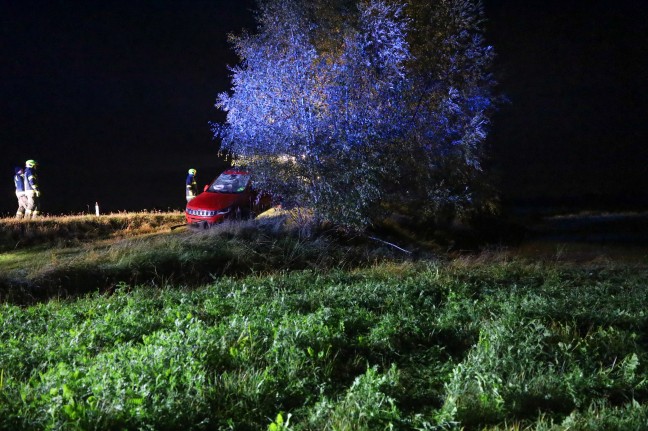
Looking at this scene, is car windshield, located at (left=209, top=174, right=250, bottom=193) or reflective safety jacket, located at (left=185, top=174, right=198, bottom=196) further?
reflective safety jacket, located at (left=185, top=174, right=198, bottom=196)

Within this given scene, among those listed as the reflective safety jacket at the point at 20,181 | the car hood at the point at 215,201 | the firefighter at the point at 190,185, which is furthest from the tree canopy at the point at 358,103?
the reflective safety jacket at the point at 20,181

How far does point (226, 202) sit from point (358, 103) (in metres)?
5.26

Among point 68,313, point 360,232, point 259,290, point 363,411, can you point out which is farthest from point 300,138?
point 363,411

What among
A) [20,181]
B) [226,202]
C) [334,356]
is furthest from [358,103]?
[20,181]

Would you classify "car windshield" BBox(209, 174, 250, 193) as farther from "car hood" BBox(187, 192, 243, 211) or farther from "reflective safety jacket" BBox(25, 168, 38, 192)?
"reflective safety jacket" BBox(25, 168, 38, 192)

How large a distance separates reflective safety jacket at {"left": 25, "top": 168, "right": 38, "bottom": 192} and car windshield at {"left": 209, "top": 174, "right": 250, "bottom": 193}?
5524mm

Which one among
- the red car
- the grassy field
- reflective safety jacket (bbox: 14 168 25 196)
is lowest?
the grassy field

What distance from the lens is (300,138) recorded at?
14.6 m

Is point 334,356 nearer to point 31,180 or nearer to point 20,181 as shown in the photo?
point 31,180

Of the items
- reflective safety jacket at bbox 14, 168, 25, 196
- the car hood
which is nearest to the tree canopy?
the car hood

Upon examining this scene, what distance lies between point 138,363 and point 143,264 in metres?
6.95

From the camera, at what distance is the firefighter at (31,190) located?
18594mm

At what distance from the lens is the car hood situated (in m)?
17.2

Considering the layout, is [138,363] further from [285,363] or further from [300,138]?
[300,138]
